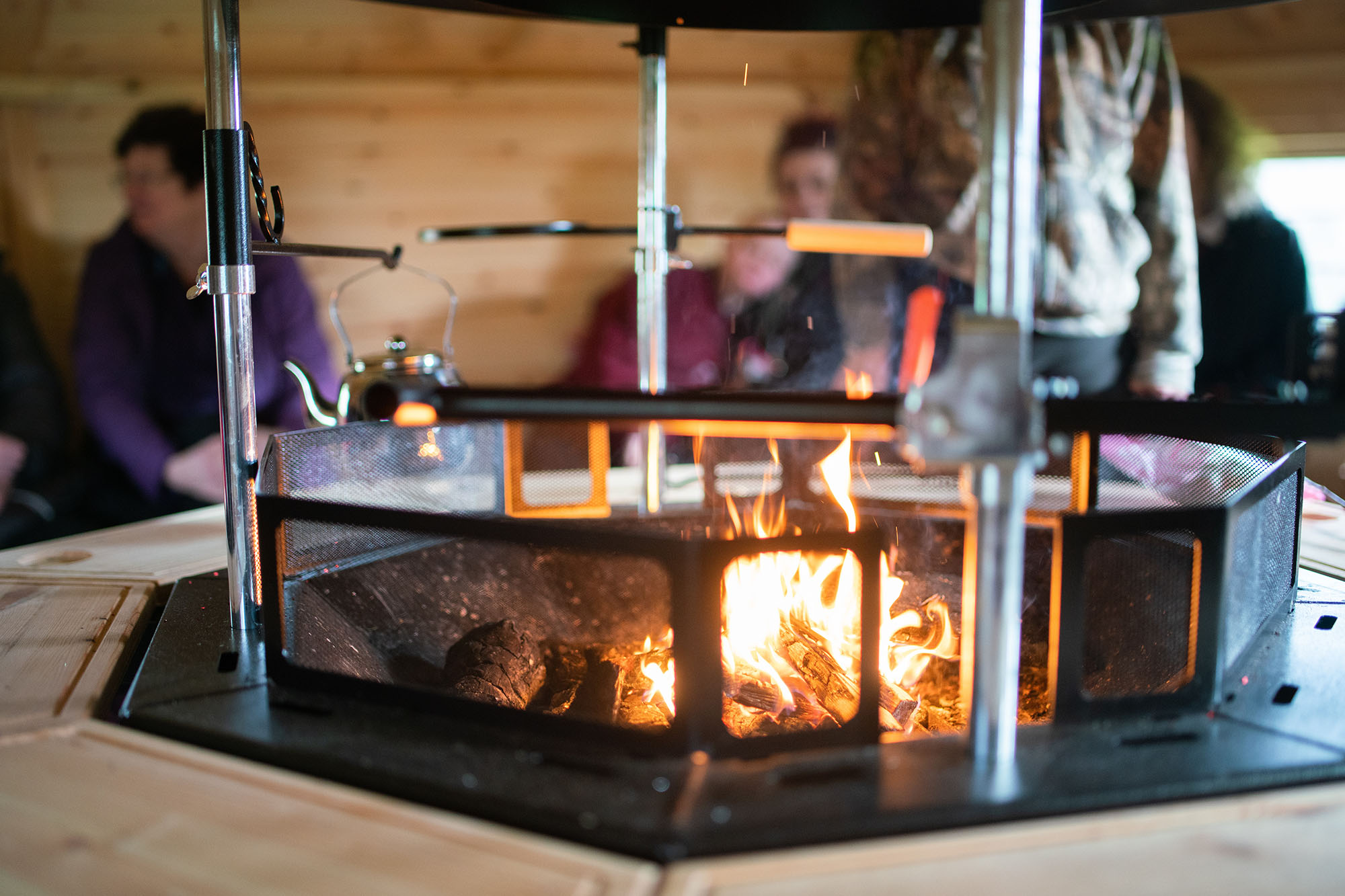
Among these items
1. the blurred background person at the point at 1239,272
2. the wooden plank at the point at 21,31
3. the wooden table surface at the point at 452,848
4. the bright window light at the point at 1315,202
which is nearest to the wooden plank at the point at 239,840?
the wooden table surface at the point at 452,848

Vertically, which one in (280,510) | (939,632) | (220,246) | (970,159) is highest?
(970,159)

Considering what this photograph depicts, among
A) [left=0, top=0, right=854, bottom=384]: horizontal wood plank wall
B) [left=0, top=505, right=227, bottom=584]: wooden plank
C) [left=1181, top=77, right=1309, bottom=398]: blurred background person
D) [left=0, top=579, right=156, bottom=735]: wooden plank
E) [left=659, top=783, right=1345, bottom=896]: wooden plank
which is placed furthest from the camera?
[left=1181, top=77, right=1309, bottom=398]: blurred background person

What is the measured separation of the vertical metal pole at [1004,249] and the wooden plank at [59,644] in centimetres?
66

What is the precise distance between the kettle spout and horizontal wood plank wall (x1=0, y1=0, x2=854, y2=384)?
197 centimetres

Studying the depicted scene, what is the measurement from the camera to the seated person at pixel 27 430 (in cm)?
240

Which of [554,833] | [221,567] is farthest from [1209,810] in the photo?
[221,567]

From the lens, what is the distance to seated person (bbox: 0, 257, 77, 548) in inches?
94.4

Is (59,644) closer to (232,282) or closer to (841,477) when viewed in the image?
(232,282)

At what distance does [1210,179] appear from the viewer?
301cm

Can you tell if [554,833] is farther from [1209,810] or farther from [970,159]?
[970,159]

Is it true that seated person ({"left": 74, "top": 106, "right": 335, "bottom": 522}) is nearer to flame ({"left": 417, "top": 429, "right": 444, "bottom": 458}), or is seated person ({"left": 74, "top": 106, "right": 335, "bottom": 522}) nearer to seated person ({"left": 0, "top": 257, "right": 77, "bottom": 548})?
seated person ({"left": 0, "top": 257, "right": 77, "bottom": 548})

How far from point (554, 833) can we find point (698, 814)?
0.28ft

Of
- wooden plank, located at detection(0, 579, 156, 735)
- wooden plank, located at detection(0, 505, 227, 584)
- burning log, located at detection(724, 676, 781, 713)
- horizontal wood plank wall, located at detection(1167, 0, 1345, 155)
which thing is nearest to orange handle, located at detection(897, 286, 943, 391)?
burning log, located at detection(724, 676, 781, 713)

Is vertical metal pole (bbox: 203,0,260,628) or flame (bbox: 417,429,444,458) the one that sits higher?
vertical metal pole (bbox: 203,0,260,628)
